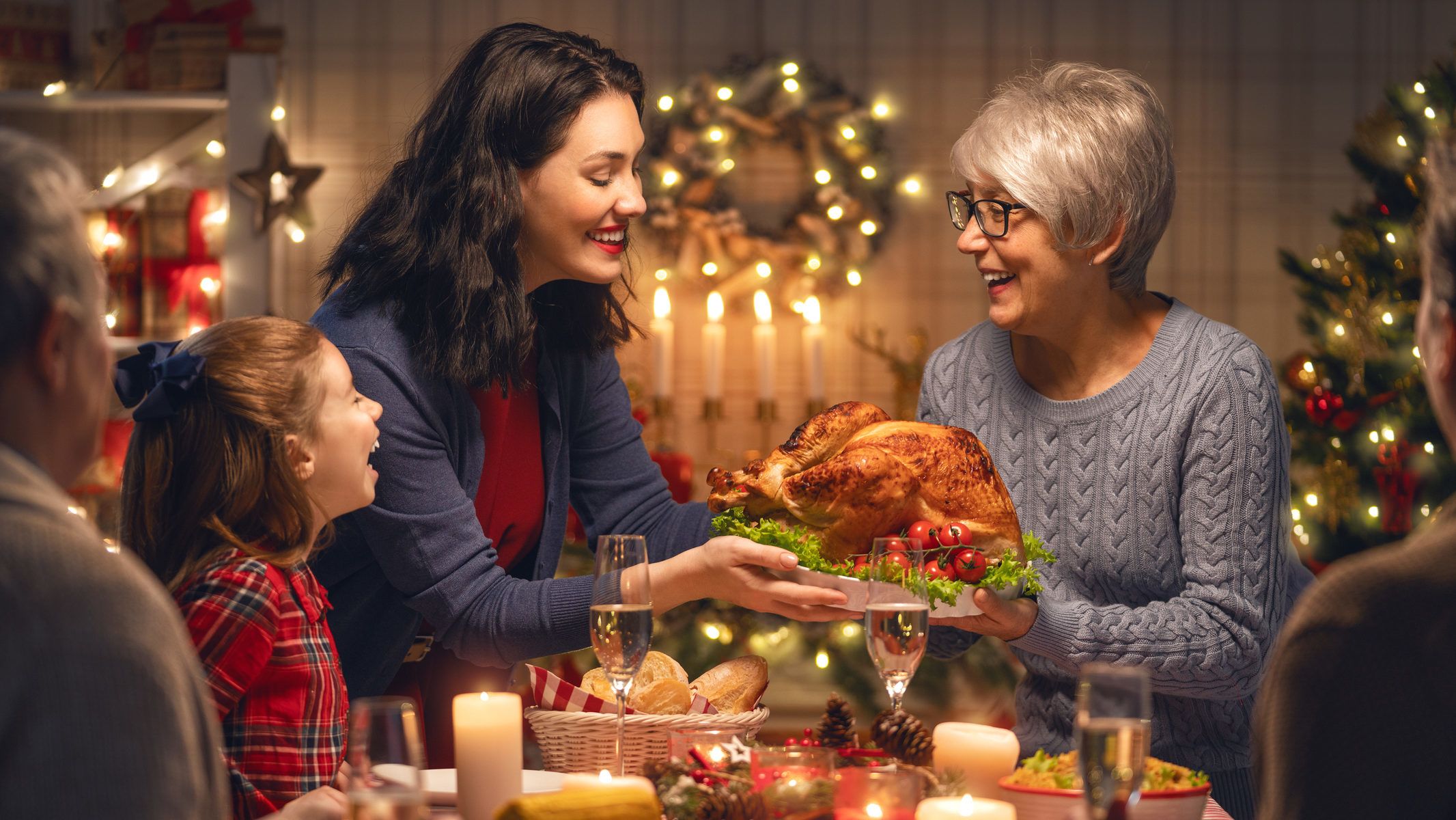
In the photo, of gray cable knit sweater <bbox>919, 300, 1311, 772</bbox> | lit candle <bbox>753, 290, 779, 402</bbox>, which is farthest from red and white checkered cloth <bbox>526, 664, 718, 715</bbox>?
lit candle <bbox>753, 290, 779, 402</bbox>

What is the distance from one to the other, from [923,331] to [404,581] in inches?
142

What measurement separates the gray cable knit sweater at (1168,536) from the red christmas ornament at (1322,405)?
1893 mm

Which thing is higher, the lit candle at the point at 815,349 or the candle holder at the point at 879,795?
the lit candle at the point at 815,349

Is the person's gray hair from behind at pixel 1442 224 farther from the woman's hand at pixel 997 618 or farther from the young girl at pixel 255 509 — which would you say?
the young girl at pixel 255 509

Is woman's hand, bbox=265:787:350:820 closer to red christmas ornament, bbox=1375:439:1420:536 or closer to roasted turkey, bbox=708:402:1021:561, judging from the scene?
roasted turkey, bbox=708:402:1021:561

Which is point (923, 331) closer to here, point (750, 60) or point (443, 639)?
point (750, 60)

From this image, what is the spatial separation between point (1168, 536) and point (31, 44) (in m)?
→ 4.64

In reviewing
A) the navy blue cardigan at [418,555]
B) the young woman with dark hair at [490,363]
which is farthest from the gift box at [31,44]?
the navy blue cardigan at [418,555]

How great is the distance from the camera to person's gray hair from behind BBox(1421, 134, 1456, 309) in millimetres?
882

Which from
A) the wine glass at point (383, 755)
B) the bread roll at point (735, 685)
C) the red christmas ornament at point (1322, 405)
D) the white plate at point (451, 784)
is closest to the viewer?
the wine glass at point (383, 755)

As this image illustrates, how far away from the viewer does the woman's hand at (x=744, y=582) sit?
171 centimetres

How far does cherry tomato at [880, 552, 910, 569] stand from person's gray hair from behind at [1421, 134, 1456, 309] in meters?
0.72

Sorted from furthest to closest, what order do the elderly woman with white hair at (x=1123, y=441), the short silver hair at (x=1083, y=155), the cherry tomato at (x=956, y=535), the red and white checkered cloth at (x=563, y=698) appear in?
1. the short silver hair at (x=1083, y=155)
2. the elderly woman with white hair at (x=1123, y=441)
3. the cherry tomato at (x=956, y=535)
4. the red and white checkered cloth at (x=563, y=698)

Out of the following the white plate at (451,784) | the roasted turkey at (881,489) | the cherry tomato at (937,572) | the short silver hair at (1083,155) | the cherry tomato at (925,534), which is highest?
the short silver hair at (1083,155)
